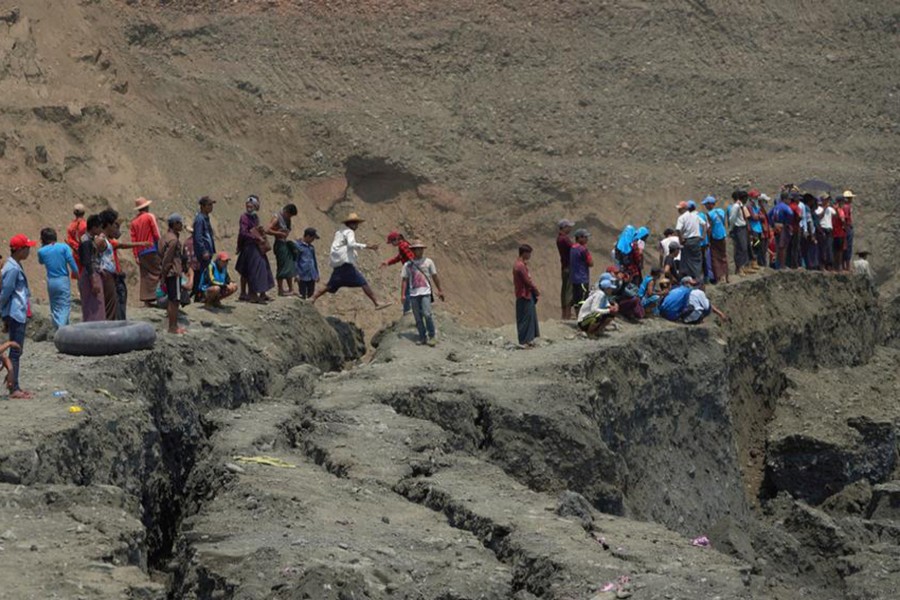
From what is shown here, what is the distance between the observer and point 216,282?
20375mm

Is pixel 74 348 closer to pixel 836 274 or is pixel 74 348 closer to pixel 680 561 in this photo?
pixel 680 561

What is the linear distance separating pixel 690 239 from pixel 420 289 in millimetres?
5791

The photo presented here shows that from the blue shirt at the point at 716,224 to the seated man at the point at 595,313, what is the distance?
4.52 meters

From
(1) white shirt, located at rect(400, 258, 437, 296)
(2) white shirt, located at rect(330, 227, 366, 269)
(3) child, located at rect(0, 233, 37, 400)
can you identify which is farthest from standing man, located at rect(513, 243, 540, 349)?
(3) child, located at rect(0, 233, 37, 400)

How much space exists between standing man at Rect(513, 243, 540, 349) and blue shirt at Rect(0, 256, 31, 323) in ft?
22.4

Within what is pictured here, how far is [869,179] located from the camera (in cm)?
3800

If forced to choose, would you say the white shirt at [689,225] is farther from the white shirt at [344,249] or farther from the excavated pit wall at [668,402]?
the white shirt at [344,249]

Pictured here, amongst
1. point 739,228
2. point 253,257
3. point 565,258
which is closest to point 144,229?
point 253,257

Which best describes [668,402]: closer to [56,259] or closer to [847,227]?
[56,259]

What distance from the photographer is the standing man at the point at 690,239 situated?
24.1 metres

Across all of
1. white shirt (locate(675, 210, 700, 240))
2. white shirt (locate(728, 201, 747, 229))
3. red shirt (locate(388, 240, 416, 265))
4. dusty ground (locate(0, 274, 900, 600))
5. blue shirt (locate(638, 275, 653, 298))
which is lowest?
dusty ground (locate(0, 274, 900, 600))

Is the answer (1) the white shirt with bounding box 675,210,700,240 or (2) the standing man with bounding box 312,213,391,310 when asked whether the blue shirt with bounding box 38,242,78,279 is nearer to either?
(2) the standing man with bounding box 312,213,391,310

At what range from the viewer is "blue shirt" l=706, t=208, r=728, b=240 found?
83.1 feet

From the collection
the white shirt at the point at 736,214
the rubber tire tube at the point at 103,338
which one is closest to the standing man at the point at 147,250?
the rubber tire tube at the point at 103,338
